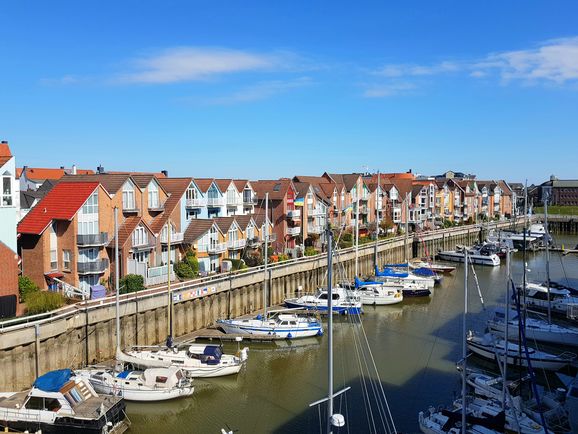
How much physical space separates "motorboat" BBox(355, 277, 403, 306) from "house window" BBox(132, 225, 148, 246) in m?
19.0

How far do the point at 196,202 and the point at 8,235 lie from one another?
19920mm

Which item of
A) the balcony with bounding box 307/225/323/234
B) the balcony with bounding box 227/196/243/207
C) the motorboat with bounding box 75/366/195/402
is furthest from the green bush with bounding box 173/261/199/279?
the balcony with bounding box 307/225/323/234

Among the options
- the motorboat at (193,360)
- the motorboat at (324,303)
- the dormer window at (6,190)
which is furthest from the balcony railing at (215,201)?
the motorboat at (193,360)

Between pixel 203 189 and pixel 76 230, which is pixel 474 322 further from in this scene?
pixel 76 230

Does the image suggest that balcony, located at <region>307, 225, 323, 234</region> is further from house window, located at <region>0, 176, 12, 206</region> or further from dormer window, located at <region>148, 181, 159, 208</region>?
house window, located at <region>0, 176, 12, 206</region>

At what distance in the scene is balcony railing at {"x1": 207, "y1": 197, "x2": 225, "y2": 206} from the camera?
5378cm

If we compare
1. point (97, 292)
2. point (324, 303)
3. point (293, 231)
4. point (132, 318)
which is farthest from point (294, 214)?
point (132, 318)

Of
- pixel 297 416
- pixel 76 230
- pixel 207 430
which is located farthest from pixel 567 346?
pixel 76 230

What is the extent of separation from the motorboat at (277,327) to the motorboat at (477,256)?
37985mm

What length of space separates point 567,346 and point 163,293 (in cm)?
2686

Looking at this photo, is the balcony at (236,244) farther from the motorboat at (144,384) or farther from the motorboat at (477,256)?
the motorboat at (477,256)

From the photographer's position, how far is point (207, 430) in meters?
25.6

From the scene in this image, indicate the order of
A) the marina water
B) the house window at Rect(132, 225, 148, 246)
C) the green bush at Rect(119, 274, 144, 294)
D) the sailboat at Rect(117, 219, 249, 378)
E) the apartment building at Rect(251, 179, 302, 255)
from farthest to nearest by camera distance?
the apartment building at Rect(251, 179, 302, 255) → the house window at Rect(132, 225, 148, 246) → the green bush at Rect(119, 274, 144, 294) → the sailboat at Rect(117, 219, 249, 378) → the marina water

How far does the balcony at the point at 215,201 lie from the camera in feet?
176
